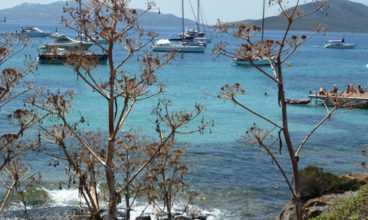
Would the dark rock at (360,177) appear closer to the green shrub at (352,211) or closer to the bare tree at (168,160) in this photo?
the green shrub at (352,211)

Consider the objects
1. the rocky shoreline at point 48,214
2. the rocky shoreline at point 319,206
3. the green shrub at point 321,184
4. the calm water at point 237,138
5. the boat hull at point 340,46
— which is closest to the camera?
the rocky shoreline at point 319,206

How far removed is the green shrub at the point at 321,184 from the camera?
2398cm

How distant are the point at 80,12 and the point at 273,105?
→ 150 feet

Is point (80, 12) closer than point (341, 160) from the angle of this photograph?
Yes

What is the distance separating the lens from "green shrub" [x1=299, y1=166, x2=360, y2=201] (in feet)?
78.7

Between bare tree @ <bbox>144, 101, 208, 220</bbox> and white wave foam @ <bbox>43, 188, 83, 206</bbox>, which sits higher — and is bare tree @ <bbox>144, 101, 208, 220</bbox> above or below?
above

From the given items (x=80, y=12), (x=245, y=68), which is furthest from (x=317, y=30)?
(x=245, y=68)

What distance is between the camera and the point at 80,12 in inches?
421

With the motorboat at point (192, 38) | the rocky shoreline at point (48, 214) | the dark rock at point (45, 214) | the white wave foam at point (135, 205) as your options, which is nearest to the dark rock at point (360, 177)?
the white wave foam at point (135, 205)

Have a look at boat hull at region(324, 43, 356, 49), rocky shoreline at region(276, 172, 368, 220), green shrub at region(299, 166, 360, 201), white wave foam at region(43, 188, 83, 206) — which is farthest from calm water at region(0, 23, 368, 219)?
boat hull at region(324, 43, 356, 49)

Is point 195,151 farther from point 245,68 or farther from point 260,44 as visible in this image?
point 245,68

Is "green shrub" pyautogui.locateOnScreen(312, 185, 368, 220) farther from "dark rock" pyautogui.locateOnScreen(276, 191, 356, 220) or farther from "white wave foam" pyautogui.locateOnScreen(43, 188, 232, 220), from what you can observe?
"white wave foam" pyautogui.locateOnScreen(43, 188, 232, 220)

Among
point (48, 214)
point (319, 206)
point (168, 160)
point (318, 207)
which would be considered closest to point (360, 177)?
point (319, 206)

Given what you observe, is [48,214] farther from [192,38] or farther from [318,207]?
[192,38]
